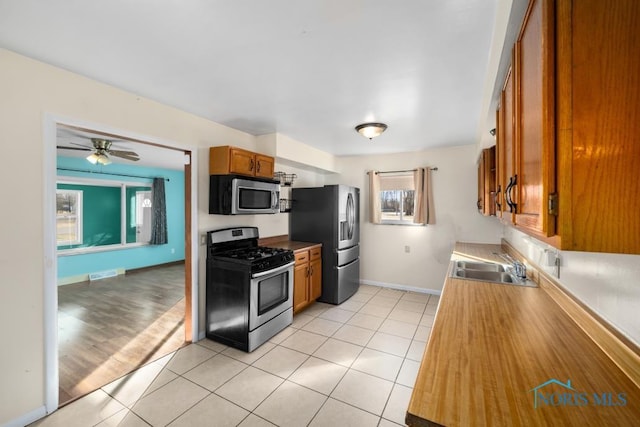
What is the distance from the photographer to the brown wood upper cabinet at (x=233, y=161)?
2.85 m

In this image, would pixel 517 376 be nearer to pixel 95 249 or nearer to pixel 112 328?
pixel 112 328

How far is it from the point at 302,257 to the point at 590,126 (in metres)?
3.24

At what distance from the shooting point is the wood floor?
2357mm

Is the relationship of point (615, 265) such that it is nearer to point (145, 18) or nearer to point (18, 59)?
point (145, 18)

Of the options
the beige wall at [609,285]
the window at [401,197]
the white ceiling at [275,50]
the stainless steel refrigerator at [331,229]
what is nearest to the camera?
the beige wall at [609,285]

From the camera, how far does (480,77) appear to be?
1.99m

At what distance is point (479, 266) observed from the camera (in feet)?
8.86

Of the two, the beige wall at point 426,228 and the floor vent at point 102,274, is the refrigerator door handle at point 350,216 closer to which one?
the beige wall at point 426,228

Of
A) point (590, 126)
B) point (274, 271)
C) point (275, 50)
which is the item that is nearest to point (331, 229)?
point (274, 271)

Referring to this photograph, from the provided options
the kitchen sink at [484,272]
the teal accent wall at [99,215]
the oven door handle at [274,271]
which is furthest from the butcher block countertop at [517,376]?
the teal accent wall at [99,215]

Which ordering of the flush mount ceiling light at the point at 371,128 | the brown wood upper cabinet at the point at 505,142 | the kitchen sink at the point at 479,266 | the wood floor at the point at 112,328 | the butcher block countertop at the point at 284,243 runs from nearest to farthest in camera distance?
the brown wood upper cabinet at the point at 505,142
the wood floor at the point at 112,328
the kitchen sink at the point at 479,266
the flush mount ceiling light at the point at 371,128
the butcher block countertop at the point at 284,243

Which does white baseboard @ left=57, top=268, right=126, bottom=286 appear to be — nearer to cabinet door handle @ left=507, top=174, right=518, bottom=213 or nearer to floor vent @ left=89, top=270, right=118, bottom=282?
floor vent @ left=89, top=270, right=118, bottom=282

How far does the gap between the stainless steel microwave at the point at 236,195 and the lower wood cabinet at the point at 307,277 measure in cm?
88

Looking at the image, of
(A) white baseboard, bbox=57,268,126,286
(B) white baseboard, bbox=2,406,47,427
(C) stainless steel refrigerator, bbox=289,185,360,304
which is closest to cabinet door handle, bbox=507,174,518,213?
(C) stainless steel refrigerator, bbox=289,185,360,304
